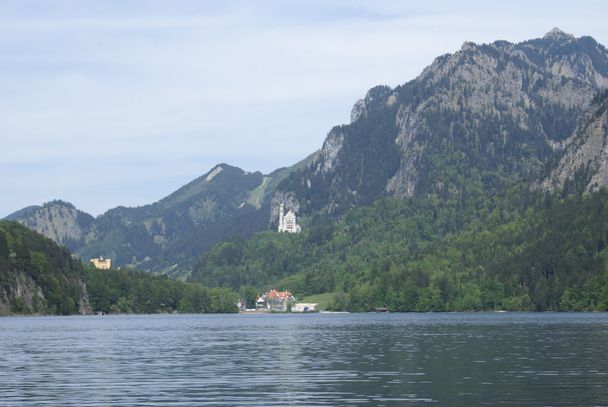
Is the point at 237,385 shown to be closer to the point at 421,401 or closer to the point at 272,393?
the point at 272,393

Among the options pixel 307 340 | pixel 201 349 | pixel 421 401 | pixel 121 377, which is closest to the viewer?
pixel 421 401

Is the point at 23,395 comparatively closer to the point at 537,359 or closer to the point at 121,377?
the point at 121,377

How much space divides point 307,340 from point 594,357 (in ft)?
189

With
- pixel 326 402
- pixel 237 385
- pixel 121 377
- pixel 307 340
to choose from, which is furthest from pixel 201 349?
pixel 326 402

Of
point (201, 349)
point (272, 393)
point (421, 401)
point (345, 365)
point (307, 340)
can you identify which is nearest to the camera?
point (421, 401)

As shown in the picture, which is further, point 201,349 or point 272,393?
point 201,349

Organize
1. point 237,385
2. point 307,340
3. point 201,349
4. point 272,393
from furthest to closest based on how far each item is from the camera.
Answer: point 307,340 < point 201,349 < point 237,385 < point 272,393

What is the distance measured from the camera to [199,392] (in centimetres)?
7262

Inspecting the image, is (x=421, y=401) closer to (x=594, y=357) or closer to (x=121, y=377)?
(x=121, y=377)

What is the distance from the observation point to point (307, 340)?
149 meters

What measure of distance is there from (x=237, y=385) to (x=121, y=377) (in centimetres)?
1220

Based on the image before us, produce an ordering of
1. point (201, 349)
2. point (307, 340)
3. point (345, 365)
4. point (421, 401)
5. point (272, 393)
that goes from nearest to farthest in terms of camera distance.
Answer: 1. point (421, 401)
2. point (272, 393)
3. point (345, 365)
4. point (201, 349)
5. point (307, 340)

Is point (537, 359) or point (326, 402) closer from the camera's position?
point (326, 402)

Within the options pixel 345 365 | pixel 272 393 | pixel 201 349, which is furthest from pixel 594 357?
pixel 201 349
